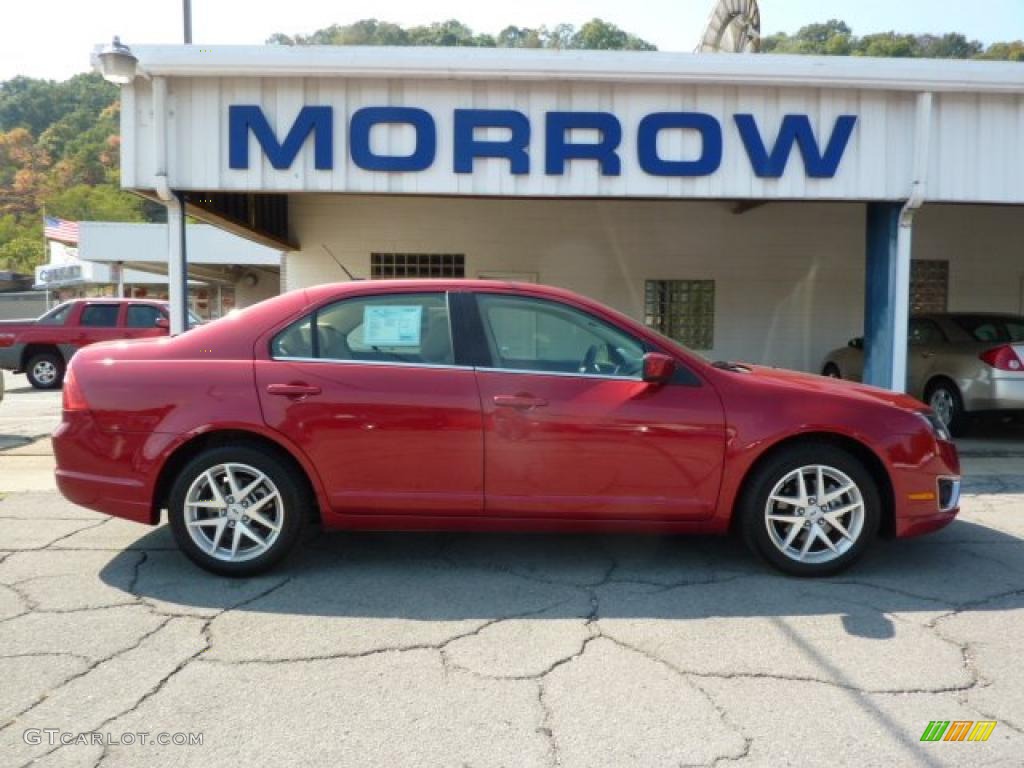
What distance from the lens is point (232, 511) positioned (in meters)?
4.20

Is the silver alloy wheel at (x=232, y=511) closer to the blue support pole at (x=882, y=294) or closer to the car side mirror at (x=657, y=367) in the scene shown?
the car side mirror at (x=657, y=367)

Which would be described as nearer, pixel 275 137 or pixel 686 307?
pixel 275 137

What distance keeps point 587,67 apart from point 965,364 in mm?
5227

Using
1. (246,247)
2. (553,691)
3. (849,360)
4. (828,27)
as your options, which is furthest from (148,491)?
(828,27)

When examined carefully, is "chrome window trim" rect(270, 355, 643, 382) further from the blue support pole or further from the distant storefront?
the distant storefront

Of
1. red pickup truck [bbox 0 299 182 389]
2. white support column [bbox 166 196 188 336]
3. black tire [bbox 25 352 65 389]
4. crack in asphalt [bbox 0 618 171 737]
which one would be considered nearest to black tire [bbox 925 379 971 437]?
white support column [bbox 166 196 188 336]

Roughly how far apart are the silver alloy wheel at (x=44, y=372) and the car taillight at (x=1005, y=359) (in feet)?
51.7

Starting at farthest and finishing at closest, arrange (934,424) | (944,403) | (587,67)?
(944,403) → (587,67) → (934,424)

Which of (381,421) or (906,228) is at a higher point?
(906,228)

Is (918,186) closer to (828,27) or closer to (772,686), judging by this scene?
(772,686)

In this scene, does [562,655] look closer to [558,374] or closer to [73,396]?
[558,374]

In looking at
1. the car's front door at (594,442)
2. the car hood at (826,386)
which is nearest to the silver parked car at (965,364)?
the car hood at (826,386)

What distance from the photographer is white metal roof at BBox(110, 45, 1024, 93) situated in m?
7.41

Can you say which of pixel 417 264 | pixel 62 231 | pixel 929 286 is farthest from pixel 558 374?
pixel 62 231
